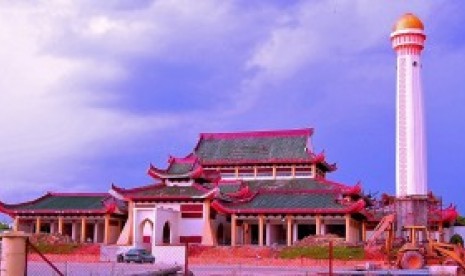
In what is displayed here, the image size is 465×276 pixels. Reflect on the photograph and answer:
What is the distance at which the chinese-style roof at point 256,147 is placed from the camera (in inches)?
2554

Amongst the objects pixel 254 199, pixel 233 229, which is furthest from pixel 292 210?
pixel 233 229

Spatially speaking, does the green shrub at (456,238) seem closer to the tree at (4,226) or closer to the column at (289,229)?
the column at (289,229)

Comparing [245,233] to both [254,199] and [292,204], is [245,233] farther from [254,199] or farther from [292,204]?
[292,204]

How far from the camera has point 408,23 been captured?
177ft

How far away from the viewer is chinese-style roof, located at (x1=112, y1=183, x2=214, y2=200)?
58.5 m

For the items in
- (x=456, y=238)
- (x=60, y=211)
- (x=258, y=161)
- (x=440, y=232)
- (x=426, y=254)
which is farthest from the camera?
(x=258, y=161)

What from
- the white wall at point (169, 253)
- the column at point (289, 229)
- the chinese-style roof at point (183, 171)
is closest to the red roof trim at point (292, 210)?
the column at point (289, 229)

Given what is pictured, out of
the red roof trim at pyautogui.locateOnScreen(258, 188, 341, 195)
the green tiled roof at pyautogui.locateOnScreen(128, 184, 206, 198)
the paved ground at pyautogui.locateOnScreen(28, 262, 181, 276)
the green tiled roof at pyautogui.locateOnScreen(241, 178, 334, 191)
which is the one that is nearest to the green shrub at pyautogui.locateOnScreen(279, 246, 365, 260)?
the red roof trim at pyautogui.locateOnScreen(258, 188, 341, 195)

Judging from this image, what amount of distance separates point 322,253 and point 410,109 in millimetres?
13797

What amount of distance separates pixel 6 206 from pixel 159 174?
45.9 ft

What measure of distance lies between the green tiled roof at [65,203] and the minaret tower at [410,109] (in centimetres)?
2580

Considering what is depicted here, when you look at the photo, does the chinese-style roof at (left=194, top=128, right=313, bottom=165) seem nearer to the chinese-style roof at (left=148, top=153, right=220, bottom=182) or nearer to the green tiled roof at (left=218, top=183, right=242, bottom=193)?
the green tiled roof at (left=218, top=183, right=242, bottom=193)

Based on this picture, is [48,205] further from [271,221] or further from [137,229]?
[271,221]

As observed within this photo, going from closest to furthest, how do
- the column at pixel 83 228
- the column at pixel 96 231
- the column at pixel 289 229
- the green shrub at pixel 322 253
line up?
the green shrub at pixel 322 253, the column at pixel 289 229, the column at pixel 83 228, the column at pixel 96 231
